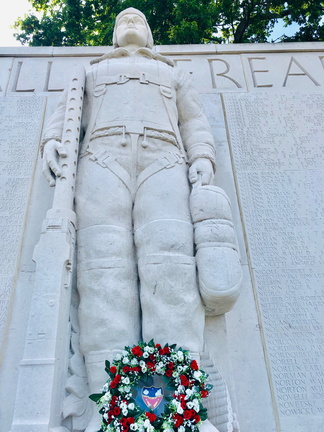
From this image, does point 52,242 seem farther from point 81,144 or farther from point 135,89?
point 135,89

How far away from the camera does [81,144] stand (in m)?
4.80

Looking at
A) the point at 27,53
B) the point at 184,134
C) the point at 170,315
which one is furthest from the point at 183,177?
the point at 27,53

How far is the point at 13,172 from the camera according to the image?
567 centimetres

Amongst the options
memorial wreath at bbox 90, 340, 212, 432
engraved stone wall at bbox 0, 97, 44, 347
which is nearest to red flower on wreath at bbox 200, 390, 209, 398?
memorial wreath at bbox 90, 340, 212, 432

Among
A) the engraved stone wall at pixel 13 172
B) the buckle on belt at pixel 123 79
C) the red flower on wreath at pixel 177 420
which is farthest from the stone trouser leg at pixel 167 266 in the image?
the engraved stone wall at pixel 13 172

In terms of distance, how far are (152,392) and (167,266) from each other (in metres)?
1.07

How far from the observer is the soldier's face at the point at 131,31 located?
18.5ft

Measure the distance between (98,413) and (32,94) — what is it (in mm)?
5015

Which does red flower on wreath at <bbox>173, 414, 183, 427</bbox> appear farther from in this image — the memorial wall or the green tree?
the green tree

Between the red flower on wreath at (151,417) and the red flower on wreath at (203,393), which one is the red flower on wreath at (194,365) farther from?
the red flower on wreath at (151,417)

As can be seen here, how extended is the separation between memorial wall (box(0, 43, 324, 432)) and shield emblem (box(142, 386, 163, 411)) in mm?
694

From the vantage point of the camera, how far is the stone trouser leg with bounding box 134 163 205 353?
3613mm

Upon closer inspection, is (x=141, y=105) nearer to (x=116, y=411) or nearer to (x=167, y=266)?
(x=167, y=266)

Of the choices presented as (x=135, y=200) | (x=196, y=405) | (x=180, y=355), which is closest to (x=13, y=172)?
(x=135, y=200)
